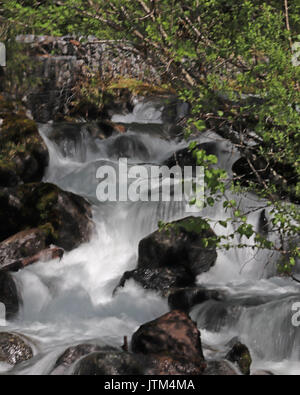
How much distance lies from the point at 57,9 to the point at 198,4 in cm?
195

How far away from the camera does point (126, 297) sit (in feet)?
28.9

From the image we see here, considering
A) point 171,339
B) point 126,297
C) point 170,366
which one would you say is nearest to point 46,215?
point 126,297

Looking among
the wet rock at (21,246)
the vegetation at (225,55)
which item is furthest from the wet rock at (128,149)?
the vegetation at (225,55)

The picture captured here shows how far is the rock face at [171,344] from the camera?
5809mm

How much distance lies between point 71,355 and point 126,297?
2587 mm

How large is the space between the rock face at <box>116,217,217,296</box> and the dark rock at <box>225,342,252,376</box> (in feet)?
8.32

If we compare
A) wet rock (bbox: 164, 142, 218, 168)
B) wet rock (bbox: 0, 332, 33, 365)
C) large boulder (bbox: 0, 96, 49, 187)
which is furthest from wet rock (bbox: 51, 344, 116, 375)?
wet rock (bbox: 164, 142, 218, 168)

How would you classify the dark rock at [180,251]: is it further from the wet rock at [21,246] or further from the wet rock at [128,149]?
the wet rock at [128,149]

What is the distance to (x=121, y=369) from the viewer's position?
18.6 feet

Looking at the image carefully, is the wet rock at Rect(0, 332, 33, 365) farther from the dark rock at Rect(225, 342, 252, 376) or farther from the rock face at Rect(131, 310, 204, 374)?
the dark rock at Rect(225, 342, 252, 376)

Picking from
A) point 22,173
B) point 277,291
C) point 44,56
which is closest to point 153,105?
A: point 44,56

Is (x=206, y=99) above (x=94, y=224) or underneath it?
above
